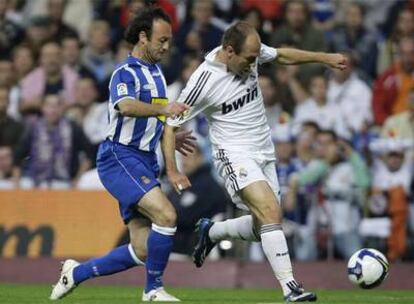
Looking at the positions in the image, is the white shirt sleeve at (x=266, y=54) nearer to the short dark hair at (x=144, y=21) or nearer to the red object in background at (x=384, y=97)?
the short dark hair at (x=144, y=21)

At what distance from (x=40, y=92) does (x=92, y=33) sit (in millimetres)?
1341

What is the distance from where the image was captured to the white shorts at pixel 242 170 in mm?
11367

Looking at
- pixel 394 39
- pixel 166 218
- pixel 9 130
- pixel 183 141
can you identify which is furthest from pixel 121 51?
pixel 166 218

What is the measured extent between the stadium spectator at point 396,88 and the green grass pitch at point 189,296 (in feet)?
12.1

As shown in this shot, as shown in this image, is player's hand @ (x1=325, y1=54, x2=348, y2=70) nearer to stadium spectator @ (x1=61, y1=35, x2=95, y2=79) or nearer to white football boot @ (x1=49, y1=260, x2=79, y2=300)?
white football boot @ (x1=49, y1=260, x2=79, y2=300)

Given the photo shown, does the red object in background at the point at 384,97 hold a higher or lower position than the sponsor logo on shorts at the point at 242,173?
lower

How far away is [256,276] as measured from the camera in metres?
16.4

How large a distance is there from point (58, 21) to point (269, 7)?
10.7 ft

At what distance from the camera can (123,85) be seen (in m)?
11.0

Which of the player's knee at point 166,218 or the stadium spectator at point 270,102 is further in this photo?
the stadium spectator at point 270,102

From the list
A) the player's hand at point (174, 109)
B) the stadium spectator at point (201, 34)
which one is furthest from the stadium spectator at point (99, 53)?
the player's hand at point (174, 109)

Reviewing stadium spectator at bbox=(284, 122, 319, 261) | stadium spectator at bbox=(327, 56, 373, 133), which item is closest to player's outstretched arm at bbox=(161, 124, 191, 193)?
stadium spectator at bbox=(284, 122, 319, 261)

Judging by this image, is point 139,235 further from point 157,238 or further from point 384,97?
point 384,97

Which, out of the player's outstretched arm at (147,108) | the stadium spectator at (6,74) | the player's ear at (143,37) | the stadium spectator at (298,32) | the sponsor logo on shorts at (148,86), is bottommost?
the stadium spectator at (6,74)
